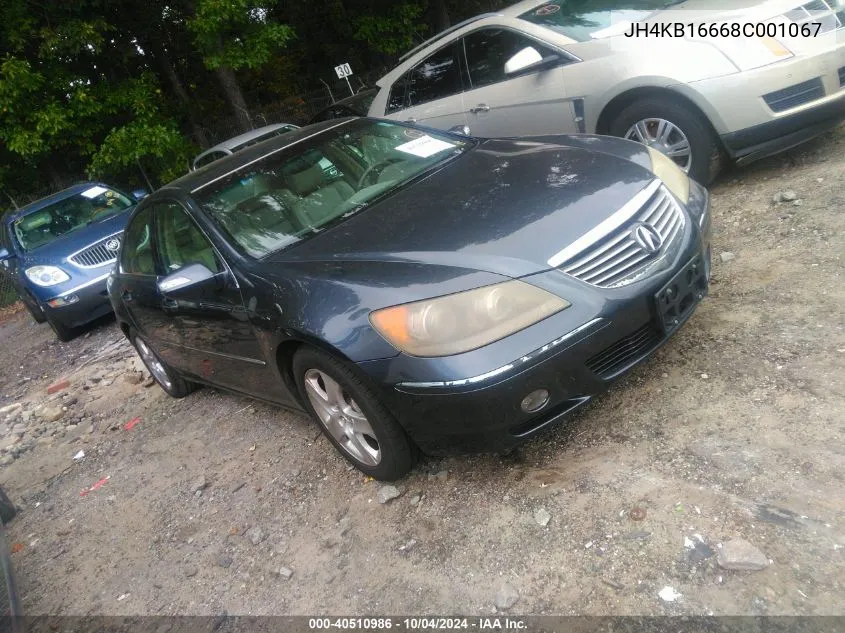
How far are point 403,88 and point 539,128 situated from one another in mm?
1663

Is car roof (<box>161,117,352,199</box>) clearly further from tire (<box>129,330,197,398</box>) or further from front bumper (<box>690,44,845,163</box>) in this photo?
front bumper (<box>690,44,845,163</box>)

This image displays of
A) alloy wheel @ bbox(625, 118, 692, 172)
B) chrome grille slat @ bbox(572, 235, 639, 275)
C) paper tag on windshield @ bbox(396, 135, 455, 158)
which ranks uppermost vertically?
paper tag on windshield @ bbox(396, 135, 455, 158)

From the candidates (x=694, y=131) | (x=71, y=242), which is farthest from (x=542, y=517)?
(x=71, y=242)

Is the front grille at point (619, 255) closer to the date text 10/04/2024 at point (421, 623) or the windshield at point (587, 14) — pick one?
the date text 10/04/2024 at point (421, 623)

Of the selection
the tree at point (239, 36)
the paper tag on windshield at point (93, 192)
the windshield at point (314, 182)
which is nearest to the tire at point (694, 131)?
the windshield at point (314, 182)

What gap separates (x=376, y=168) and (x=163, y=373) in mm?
2572

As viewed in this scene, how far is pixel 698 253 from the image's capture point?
2.82 m

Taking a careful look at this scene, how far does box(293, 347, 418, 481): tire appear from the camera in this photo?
2643 millimetres

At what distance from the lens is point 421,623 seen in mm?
2268

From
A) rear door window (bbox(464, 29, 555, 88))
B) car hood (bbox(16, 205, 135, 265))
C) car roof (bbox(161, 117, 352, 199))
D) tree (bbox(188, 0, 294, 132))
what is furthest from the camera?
tree (bbox(188, 0, 294, 132))

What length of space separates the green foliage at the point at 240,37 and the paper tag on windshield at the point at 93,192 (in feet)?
16.0

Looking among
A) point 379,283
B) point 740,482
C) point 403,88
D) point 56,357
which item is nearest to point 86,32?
point 56,357

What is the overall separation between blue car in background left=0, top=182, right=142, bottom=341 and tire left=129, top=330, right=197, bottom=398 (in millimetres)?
2702

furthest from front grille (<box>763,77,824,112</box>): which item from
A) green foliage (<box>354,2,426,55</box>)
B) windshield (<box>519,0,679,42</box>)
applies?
green foliage (<box>354,2,426,55</box>)
